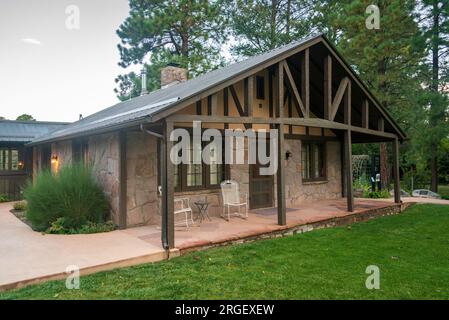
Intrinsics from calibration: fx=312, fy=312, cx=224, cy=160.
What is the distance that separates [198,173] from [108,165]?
2.05 metres

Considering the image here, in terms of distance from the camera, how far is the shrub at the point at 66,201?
6324mm

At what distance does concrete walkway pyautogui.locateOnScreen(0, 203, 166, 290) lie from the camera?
12.8 ft

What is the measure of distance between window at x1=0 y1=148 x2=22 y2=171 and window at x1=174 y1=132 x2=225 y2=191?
9707 millimetres

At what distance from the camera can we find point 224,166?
7883mm

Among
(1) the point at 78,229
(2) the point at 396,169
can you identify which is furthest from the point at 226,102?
(2) the point at 396,169

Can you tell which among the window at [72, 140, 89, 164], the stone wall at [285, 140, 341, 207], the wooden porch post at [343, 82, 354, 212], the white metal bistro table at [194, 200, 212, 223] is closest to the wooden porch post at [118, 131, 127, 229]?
the white metal bistro table at [194, 200, 212, 223]

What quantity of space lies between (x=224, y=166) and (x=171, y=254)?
3.48 m

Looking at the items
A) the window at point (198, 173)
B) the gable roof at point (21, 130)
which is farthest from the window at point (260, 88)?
the gable roof at point (21, 130)

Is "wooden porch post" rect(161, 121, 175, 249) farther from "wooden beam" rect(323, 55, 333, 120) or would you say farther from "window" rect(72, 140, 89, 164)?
"window" rect(72, 140, 89, 164)

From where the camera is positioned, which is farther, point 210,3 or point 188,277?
point 210,3

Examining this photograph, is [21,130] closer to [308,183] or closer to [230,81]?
[230,81]
